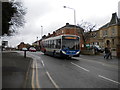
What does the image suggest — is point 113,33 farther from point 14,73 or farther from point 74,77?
point 14,73

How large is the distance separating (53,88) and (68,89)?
67 cm

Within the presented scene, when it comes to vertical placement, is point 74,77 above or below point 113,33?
below

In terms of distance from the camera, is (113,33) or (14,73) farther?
(113,33)

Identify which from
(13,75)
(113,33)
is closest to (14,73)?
(13,75)

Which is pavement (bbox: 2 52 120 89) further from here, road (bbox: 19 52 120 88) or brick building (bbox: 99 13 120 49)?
brick building (bbox: 99 13 120 49)

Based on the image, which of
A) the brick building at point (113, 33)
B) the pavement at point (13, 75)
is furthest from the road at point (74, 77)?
the brick building at point (113, 33)

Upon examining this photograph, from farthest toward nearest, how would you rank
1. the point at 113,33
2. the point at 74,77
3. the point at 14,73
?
the point at 113,33
the point at 14,73
the point at 74,77

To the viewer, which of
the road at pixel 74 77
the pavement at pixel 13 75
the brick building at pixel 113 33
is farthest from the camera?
the brick building at pixel 113 33

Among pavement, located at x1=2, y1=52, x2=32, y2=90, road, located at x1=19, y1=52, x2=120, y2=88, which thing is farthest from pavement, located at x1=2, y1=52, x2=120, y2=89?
road, located at x1=19, y1=52, x2=120, y2=88

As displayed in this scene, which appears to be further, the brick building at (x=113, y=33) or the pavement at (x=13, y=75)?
the brick building at (x=113, y=33)

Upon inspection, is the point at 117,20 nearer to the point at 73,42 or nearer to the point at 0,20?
the point at 73,42

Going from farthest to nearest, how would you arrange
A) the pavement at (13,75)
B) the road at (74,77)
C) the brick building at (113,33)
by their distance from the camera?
the brick building at (113,33) < the road at (74,77) < the pavement at (13,75)

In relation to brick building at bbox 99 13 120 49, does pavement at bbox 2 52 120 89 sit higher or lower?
lower

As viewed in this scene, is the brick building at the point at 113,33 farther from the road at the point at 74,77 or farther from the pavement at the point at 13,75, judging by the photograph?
the pavement at the point at 13,75
